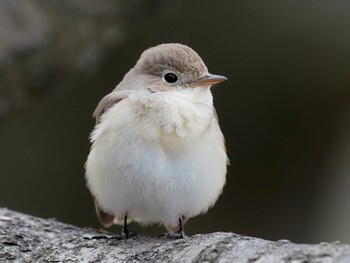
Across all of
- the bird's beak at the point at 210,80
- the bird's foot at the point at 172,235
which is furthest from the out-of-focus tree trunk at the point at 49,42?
the bird's foot at the point at 172,235

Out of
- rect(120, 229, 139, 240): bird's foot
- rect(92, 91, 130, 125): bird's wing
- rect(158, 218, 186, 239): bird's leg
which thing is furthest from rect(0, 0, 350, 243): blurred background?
rect(120, 229, 139, 240): bird's foot

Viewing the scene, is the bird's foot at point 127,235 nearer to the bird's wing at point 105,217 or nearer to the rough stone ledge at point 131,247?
the rough stone ledge at point 131,247

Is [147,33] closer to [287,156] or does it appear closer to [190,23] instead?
[190,23]

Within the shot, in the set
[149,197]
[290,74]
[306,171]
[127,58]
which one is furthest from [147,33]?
[149,197]

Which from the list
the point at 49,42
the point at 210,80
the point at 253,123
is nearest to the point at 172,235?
the point at 210,80

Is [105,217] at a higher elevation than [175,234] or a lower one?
higher

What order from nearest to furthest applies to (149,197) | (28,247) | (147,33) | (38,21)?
(28,247) < (149,197) < (38,21) < (147,33)

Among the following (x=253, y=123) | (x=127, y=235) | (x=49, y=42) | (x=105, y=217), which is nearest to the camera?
(x=127, y=235)

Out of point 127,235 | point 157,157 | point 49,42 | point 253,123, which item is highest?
point 253,123

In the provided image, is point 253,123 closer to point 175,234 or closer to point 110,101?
point 110,101
